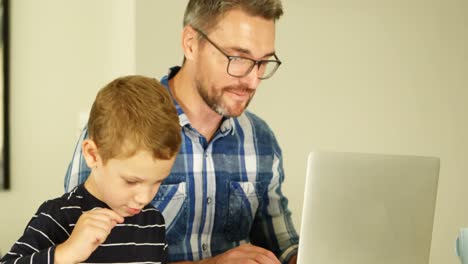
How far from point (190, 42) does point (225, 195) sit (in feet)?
1.19

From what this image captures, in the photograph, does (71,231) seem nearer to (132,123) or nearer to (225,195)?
(132,123)

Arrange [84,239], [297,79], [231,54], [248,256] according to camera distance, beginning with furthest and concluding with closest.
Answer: [297,79] < [231,54] < [248,256] < [84,239]

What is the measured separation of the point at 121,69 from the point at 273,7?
2.09 ft

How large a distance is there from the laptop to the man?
355mm

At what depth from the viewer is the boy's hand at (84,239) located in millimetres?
936

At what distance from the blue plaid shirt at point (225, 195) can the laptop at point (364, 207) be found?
402 mm

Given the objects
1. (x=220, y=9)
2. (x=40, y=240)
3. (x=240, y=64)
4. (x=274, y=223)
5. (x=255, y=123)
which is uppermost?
(x=220, y=9)

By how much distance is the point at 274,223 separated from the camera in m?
1.60

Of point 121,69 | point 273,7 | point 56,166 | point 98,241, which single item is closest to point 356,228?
point 98,241

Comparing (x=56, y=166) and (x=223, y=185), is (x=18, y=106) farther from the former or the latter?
(x=223, y=185)

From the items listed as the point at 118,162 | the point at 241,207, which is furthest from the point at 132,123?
the point at 241,207

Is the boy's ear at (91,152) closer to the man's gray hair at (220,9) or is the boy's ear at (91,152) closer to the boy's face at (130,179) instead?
the boy's face at (130,179)

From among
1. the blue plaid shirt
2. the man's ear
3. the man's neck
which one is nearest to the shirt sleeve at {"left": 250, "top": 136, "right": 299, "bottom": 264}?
the blue plaid shirt

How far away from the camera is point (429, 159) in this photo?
1.16m
